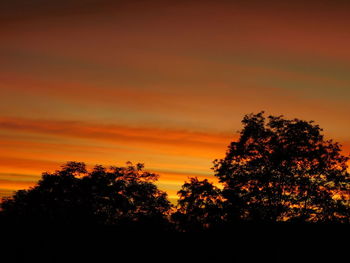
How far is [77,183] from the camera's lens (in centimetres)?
7612

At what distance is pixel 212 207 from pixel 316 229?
563 inches

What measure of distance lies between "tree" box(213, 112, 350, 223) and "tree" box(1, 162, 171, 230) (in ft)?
90.4

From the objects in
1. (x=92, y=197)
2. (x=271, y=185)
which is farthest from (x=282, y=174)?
(x=92, y=197)

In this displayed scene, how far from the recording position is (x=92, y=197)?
2977 inches

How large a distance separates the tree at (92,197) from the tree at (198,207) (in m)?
24.1

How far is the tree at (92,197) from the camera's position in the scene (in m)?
73.4

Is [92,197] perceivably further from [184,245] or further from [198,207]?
[184,245]

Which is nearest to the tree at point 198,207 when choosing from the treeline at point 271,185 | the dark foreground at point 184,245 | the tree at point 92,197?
the treeline at point 271,185

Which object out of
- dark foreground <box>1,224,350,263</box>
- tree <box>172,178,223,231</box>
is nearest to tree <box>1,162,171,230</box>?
tree <box>172,178,223,231</box>

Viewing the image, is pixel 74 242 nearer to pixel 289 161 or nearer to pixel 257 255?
pixel 257 255

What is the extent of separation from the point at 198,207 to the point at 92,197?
32290mm

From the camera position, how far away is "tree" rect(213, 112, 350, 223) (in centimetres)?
4572

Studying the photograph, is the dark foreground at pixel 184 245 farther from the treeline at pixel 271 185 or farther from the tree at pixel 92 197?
the tree at pixel 92 197

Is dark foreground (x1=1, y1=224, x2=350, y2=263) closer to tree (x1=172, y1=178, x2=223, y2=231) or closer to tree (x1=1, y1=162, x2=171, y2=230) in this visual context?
tree (x1=172, y1=178, x2=223, y2=231)
